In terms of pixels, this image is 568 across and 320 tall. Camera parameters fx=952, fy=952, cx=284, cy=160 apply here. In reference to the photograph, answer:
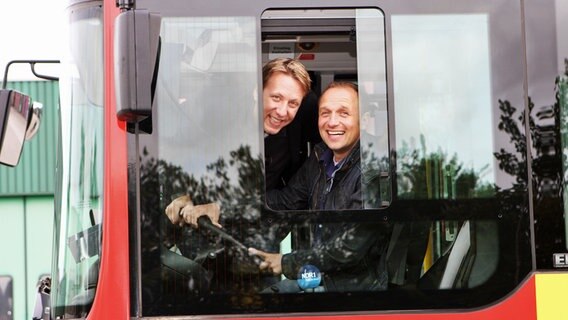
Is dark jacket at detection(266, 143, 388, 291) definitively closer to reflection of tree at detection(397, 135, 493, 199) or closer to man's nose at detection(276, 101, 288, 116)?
reflection of tree at detection(397, 135, 493, 199)

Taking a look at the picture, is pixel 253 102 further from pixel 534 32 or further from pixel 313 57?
pixel 534 32

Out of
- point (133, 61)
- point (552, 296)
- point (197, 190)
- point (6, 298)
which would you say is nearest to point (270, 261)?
point (197, 190)

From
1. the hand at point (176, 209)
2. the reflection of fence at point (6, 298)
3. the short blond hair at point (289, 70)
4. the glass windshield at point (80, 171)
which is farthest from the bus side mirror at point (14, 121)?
the reflection of fence at point (6, 298)

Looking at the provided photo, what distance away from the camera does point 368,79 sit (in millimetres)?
3744

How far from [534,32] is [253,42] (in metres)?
1.10

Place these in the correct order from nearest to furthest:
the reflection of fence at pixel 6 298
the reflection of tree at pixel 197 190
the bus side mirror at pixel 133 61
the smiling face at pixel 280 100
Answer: the bus side mirror at pixel 133 61
the reflection of tree at pixel 197 190
the smiling face at pixel 280 100
the reflection of fence at pixel 6 298

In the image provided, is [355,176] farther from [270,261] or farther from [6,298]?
[6,298]

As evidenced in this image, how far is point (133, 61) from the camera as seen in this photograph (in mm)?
3518

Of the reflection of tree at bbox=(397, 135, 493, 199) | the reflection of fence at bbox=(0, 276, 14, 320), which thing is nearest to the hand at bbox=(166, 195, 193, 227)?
the reflection of tree at bbox=(397, 135, 493, 199)

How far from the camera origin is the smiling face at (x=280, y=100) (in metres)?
3.78

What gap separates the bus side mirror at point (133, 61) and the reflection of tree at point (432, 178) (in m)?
1.01

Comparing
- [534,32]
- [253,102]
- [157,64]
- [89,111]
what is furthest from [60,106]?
[534,32]

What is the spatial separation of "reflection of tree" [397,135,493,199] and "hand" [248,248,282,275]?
1.75ft

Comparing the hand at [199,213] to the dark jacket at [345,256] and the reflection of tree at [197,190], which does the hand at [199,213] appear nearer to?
the reflection of tree at [197,190]
